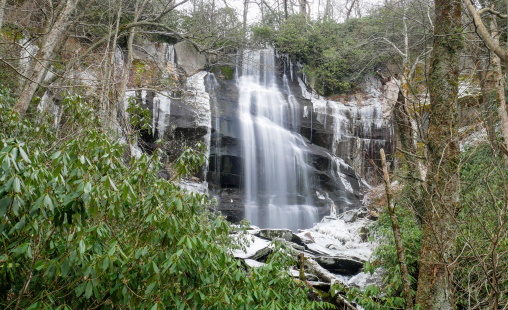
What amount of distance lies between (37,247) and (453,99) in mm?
3882

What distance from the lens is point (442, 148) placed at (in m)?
3.48

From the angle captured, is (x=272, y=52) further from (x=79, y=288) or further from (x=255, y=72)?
(x=79, y=288)

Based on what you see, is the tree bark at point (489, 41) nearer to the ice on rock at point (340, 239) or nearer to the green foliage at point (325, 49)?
the ice on rock at point (340, 239)

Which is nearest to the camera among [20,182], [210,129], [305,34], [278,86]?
[20,182]

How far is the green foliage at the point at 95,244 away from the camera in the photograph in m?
2.00

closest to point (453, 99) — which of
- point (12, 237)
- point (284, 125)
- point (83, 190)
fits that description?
point (83, 190)

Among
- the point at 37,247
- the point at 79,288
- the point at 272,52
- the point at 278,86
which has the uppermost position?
the point at 272,52

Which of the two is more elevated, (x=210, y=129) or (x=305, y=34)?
(x=305, y=34)

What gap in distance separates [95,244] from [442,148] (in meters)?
3.29

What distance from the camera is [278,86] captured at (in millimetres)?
17578

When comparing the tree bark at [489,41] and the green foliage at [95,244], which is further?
the tree bark at [489,41]

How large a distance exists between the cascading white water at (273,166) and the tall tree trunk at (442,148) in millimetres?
9147

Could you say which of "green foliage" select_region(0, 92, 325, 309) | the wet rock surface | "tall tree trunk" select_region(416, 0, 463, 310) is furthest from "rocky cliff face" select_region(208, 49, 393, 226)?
"green foliage" select_region(0, 92, 325, 309)

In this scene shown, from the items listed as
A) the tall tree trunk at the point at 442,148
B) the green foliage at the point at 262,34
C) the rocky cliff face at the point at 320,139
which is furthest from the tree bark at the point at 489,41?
the green foliage at the point at 262,34
